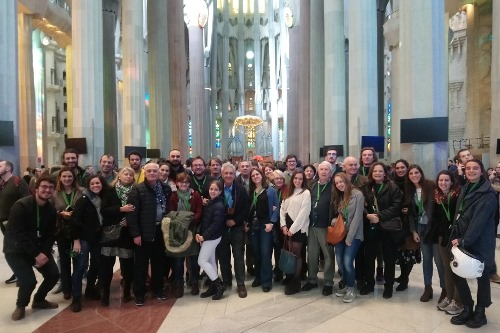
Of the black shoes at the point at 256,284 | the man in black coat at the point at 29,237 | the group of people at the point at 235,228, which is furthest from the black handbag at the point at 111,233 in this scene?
the black shoes at the point at 256,284

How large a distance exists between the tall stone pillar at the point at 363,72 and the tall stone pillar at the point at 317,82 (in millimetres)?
6220

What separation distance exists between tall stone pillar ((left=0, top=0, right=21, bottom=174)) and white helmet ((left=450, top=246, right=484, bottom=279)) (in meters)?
9.55

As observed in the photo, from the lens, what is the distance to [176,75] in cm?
2181

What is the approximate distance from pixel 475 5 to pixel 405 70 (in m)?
14.8

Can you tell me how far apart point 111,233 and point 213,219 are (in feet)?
4.15

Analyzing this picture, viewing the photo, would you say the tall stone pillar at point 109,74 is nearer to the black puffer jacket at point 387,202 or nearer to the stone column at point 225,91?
the black puffer jacket at point 387,202

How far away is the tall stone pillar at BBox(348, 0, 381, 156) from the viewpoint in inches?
451

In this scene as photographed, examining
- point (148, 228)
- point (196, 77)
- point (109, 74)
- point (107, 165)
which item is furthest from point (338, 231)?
Result: point (196, 77)

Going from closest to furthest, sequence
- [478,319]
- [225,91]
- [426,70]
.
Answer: [478,319] → [426,70] → [225,91]

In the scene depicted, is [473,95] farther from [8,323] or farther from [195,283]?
[8,323]

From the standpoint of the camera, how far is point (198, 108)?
101 ft

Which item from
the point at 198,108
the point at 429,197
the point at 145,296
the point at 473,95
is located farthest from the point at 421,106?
the point at 198,108

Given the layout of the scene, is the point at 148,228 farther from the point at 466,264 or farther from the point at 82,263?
the point at 466,264

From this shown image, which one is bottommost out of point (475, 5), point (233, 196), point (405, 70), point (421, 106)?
point (233, 196)
